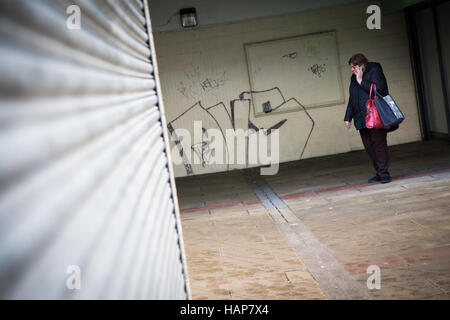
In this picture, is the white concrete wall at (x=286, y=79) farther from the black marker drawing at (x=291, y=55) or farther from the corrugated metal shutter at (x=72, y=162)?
the corrugated metal shutter at (x=72, y=162)

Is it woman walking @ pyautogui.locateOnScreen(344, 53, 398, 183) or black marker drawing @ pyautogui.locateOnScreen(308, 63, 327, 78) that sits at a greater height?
black marker drawing @ pyautogui.locateOnScreen(308, 63, 327, 78)

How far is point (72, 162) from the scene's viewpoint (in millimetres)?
1151

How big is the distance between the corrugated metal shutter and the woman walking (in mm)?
6832

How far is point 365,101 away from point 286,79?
496cm

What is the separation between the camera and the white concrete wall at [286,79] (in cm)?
1338

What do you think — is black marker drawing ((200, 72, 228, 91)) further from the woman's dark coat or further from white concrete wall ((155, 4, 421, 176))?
the woman's dark coat

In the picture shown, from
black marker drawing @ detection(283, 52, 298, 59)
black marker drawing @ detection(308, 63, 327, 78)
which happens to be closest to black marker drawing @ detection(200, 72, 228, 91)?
black marker drawing @ detection(283, 52, 298, 59)

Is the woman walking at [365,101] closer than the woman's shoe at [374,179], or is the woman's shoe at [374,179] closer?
the woman walking at [365,101]

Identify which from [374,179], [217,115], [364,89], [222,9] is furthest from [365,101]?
[222,9]

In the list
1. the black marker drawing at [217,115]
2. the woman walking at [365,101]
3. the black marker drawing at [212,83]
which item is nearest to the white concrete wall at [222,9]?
the black marker drawing at [212,83]

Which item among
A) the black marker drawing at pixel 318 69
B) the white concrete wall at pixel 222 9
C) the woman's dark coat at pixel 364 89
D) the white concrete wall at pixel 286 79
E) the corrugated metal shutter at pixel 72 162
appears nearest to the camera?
the corrugated metal shutter at pixel 72 162

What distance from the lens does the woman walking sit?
8633mm

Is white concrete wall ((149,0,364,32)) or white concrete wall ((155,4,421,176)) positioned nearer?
white concrete wall ((149,0,364,32))

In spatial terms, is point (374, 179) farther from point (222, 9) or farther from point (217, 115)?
point (222, 9)
